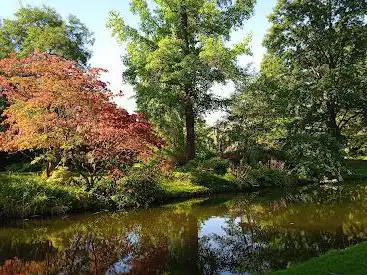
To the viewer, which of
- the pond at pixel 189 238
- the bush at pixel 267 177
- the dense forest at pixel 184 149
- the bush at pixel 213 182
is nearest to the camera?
the pond at pixel 189 238

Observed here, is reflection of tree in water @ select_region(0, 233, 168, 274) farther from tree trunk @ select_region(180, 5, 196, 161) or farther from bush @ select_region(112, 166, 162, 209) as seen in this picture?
tree trunk @ select_region(180, 5, 196, 161)

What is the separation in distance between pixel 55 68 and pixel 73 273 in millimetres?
9480

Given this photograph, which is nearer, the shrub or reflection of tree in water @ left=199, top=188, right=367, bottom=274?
reflection of tree in water @ left=199, top=188, right=367, bottom=274

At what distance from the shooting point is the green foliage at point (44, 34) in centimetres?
2983

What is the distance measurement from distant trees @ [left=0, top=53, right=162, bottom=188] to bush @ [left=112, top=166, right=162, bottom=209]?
587mm

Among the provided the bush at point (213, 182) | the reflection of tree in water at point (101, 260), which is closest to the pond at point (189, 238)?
the reflection of tree in water at point (101, 260)

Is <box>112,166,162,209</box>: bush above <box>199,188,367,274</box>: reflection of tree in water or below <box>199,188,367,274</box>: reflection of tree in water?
above

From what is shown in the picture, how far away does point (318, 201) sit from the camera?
16453mm

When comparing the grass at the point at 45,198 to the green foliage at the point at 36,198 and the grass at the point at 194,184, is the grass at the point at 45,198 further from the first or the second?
the grass at the point at 194,184

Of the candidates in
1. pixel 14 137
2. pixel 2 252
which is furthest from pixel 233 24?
pixel 2 252

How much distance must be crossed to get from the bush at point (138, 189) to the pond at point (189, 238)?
0.81 meters

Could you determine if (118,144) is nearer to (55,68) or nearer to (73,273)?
(55,68)

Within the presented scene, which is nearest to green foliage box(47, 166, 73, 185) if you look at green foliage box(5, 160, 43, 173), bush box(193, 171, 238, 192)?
green foliage box(5, 160, 43, 173)

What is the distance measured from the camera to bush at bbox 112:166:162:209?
16234 mm
